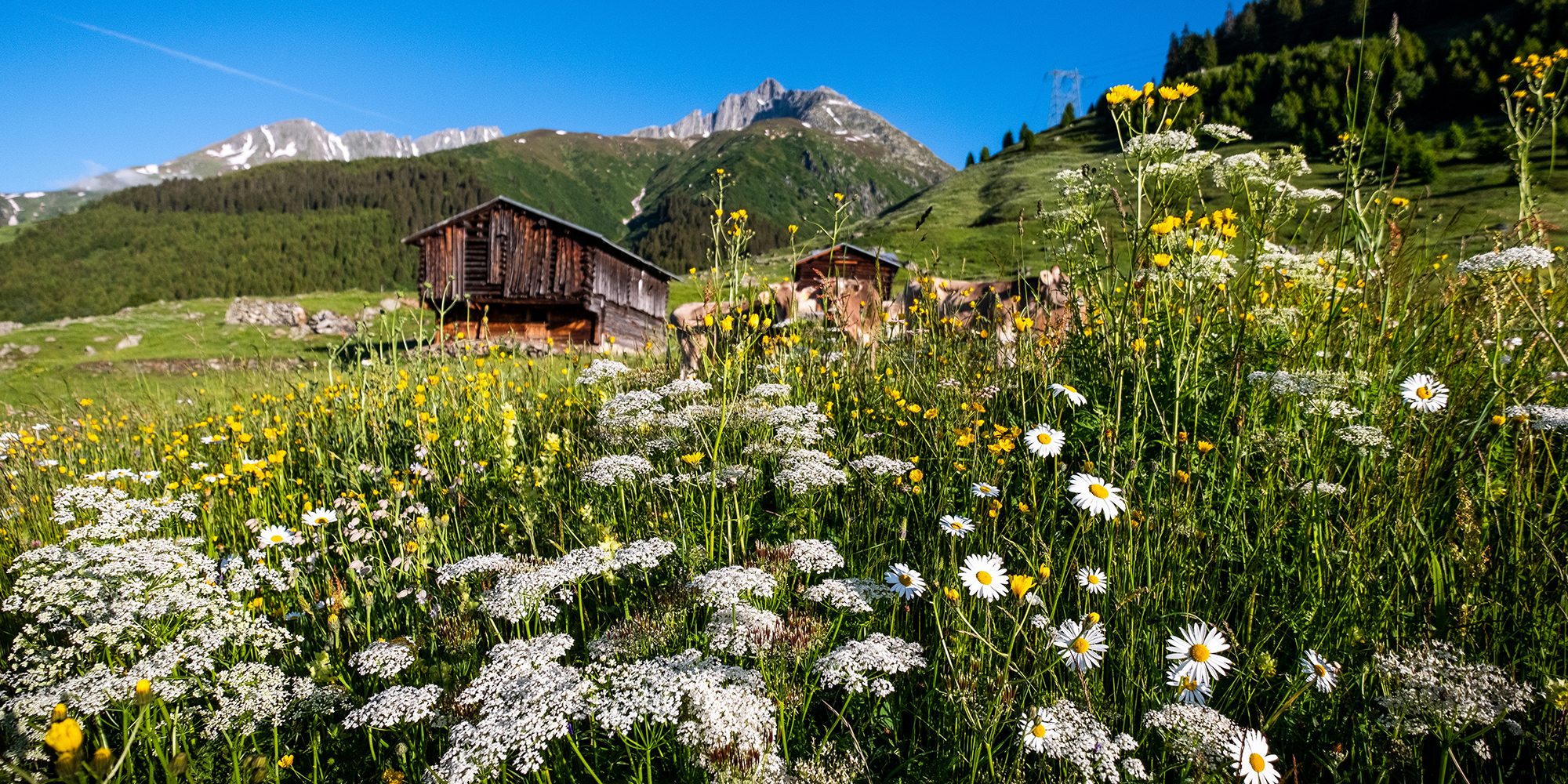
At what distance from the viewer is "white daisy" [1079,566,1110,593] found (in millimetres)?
1988

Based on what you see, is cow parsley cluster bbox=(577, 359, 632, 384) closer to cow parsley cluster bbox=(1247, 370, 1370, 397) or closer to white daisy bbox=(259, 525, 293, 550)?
white daisy bbox=(259, 525, 293, 550)

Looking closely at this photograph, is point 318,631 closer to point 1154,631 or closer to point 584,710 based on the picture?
point 584,710

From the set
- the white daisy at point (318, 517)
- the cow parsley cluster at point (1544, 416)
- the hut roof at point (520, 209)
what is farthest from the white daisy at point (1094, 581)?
the hut roof at point (520, 209)

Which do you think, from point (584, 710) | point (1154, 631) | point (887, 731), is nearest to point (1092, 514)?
point (1154, 631)

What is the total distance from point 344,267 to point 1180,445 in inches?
6309

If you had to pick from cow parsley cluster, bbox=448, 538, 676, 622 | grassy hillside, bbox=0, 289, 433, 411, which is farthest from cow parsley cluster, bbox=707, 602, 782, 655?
grassy hillside, bbox=0, 289, 433, 411

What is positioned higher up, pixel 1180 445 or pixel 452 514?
pixel 1180 445

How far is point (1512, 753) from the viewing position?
1873 millimetres

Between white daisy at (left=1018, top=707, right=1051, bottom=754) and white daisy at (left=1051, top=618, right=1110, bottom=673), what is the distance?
8.0 inches

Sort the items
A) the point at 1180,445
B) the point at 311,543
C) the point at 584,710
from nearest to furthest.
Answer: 1. the point at 584,710
2. the point at 1180,445
3. the point at 311,543

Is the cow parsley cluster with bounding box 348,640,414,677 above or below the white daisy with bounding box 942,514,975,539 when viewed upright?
below

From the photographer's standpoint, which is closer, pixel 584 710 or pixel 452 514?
pixel 584 710

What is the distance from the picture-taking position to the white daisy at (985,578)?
1.89 m

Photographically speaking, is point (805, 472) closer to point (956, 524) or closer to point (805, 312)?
point (956, 524)
